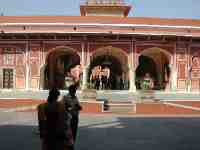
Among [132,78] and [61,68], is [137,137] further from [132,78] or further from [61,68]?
[61,68]

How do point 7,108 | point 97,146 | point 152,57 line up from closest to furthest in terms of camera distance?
point 97,146
point 7,108
point 152,57

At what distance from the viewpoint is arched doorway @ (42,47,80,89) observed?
24803 millimetres

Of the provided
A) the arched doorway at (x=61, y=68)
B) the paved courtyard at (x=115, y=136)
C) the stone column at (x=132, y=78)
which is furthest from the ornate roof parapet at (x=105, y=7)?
the paved courtyard at (x=115, y=136)

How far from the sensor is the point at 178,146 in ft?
22.8

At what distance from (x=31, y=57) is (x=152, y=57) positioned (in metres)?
8.52

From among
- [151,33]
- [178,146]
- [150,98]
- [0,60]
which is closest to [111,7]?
[151,33]

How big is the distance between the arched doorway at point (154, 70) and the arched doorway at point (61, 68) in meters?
4.34

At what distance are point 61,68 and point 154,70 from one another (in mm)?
6350

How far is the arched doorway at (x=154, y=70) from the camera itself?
2578 centimetres

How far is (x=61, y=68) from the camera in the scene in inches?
1087

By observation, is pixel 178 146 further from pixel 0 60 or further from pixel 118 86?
pixel 118 86

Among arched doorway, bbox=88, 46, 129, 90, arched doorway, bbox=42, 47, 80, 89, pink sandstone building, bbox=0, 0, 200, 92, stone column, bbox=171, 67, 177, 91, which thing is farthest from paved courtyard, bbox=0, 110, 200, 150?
arched doorway, bbox=88, 46, 129, 90

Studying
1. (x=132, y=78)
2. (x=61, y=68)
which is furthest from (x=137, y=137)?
(x=61, y=68)

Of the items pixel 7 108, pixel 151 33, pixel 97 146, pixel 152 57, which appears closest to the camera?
pixel 97 146
